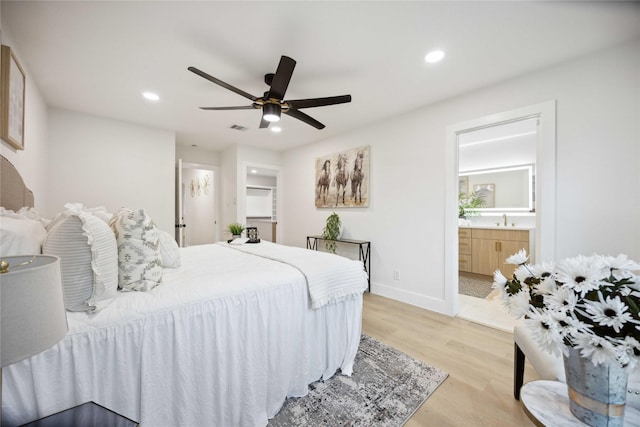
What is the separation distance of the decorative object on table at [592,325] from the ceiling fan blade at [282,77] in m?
1.71

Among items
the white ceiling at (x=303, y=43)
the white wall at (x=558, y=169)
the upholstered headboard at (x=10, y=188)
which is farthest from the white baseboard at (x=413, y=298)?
the upholstered headboard at (x=10, y=188)

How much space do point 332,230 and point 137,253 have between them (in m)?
2.97

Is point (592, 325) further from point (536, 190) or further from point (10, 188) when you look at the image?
point (10, 188)

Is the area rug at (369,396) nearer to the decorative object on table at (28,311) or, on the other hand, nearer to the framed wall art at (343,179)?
the decorative object on table at (28,311)

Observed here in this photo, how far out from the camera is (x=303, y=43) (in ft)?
6.11

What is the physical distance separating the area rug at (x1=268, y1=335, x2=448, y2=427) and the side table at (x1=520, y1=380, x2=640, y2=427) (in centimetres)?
81

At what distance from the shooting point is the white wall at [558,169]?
6.14ft

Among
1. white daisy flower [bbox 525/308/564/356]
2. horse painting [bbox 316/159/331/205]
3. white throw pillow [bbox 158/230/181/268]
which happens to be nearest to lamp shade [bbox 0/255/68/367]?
white throw pillow [bbox 158/230/181/268]

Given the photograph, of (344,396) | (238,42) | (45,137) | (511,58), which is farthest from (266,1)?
(45,137)

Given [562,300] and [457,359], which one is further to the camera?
[457,359]

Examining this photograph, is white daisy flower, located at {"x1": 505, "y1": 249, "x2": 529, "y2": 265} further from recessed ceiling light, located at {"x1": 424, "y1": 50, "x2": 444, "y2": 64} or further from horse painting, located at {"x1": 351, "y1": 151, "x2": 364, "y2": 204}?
horse painting, located at {"x1": 351, "y1": 151, "x2": 364, "y2": 204}

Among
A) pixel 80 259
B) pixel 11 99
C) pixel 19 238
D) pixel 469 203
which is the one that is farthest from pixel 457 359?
pixel 11 99

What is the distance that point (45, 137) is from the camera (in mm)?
2855

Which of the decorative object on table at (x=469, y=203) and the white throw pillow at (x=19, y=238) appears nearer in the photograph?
the white throw pillow at (x=19, y=238)
